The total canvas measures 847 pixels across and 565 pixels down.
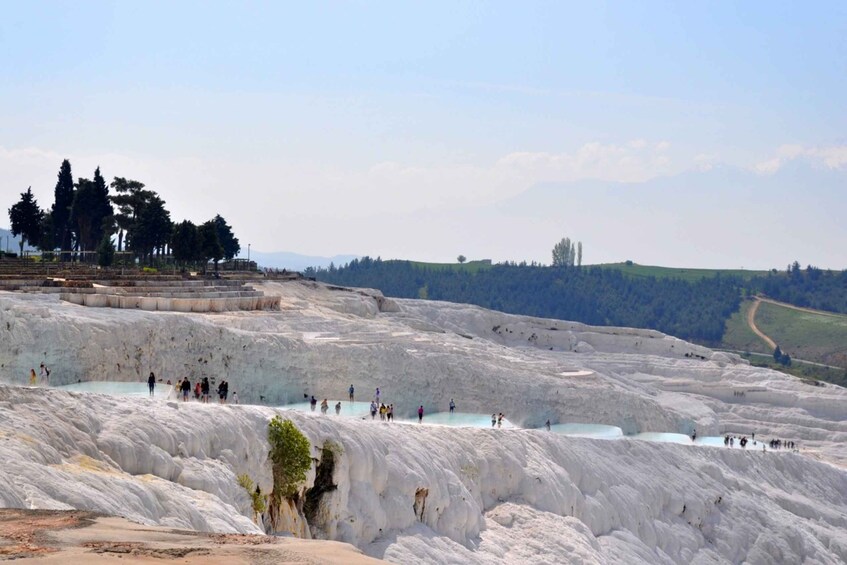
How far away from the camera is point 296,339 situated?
41.3 m

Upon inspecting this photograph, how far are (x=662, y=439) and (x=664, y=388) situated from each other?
2854 centimetres

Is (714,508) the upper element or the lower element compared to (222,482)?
lower

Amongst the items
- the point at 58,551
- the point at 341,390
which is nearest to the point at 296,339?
the point at 341,390

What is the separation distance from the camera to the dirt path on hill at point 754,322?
149000 mm

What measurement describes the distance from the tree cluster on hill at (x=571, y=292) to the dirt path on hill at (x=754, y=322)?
249cm

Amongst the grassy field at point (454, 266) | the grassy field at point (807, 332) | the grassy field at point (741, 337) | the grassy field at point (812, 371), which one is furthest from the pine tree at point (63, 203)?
the grassy field at point (454, 266)

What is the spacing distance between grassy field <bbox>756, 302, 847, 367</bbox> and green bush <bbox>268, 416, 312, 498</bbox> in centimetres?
11709

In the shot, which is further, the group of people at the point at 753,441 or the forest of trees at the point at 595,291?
the forest of trees at the point at 595,291

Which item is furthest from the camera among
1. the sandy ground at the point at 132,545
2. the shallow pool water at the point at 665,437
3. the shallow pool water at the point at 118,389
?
the shallow pool water at the point at 665,437

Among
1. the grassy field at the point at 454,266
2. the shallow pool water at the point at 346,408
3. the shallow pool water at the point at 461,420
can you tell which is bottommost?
the shallow pool water at the point at 461,420

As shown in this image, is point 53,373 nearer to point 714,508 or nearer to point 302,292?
point 714,508

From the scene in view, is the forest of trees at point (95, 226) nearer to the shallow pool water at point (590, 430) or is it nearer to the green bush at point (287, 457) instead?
the shallow pool water at point (590, 430)

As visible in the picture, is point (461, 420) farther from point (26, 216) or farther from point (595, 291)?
point (595, 291)

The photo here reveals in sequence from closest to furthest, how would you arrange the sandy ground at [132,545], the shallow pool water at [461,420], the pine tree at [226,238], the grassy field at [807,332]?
the sandy ground at [132,545]
the shallow pool water at [461,420]
the pine tree at [226,238]
the grassy field at [807,332]
